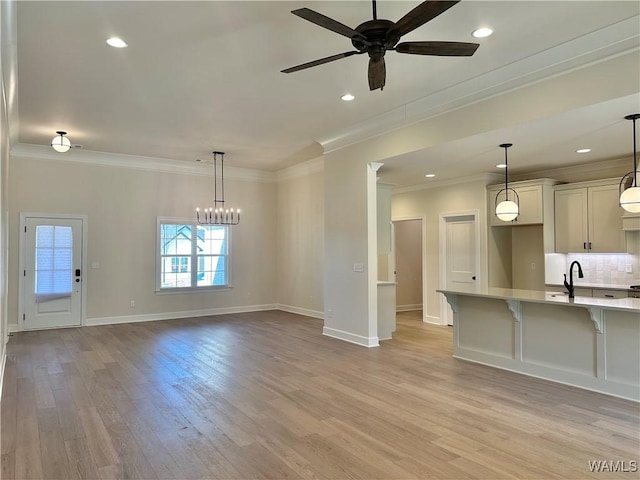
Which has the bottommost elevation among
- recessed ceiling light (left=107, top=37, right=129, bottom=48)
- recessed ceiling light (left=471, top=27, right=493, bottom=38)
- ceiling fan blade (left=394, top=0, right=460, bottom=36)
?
ceiling fan blade (left=394, top=0, right=460, bottom=36)

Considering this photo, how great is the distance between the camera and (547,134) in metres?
4.57

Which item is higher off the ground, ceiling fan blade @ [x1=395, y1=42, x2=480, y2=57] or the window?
ceiling fan blade @ [x1=395, y1=42, x2=480, y2=57]

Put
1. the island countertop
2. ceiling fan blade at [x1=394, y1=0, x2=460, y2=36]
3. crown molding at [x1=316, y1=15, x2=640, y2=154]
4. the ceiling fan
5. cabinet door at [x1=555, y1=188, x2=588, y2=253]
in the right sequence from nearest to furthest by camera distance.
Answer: ceiling fan blade at [x1=394, y1=0, x2=460, y2=36] < the ceiling fan < crown molding at [x1=316, y1=15, x2=640, y2=154] < the island countertop < cabinet door at [x1=555, y1=188, x2=588, y2=253]

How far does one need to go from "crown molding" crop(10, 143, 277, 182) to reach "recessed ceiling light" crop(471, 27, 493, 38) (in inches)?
258

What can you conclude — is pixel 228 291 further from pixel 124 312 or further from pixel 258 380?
pixel 258 380

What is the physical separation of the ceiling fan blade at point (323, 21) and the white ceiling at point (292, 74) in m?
0.63

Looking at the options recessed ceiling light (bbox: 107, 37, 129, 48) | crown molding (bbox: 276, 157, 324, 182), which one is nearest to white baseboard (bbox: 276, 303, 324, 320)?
crown molding (bbox: 276, 157, 324, 182)

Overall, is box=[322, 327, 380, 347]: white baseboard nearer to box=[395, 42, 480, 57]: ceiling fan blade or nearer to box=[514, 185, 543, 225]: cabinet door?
box=[514, 185, 543, 225]: cabinet door

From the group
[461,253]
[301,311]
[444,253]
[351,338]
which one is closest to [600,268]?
[461,253]

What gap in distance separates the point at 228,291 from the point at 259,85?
224 inches

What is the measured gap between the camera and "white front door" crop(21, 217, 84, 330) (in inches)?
287

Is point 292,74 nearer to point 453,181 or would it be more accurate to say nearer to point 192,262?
point 453,181

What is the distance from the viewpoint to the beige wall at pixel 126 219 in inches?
292

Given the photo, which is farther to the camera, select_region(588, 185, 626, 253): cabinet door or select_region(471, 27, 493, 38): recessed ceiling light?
select_region(588, 185, 626, 253): cabinet door
